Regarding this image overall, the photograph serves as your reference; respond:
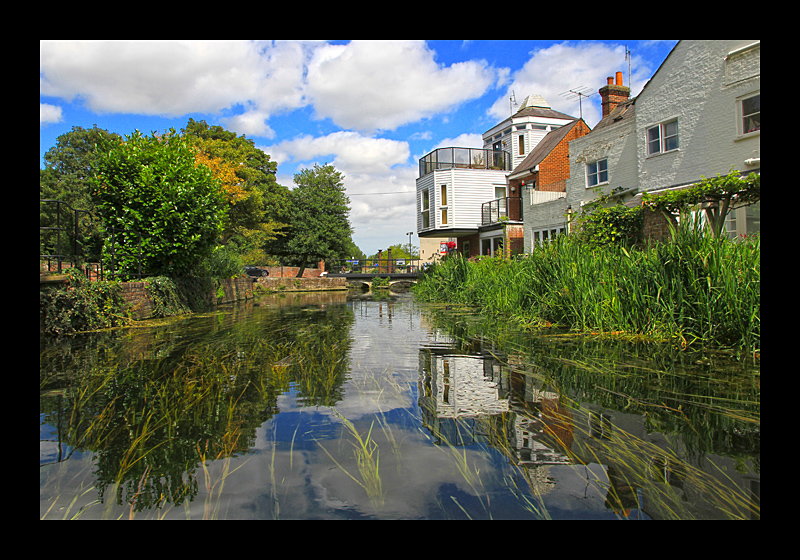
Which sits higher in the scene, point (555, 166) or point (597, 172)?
point (555, 166)

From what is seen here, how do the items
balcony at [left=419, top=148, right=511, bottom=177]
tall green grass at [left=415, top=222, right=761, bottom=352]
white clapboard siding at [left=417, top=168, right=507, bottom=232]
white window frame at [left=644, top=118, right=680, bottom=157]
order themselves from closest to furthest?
1. tall green grass at [left=415, top=222, right=761, bottom=352]
2. white window frame at [left=644, top=118, right=680, bottom=157]
3. white clapboard siding at [left=417, top=168, right=507, bottom=232]
4. balcony at [left=419, top=148, right=511, bottom=177]

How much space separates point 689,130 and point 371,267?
29.3m

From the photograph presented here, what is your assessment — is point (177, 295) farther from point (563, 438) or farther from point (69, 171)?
point (69, 171)

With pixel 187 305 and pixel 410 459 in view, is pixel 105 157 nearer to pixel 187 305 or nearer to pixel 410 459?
pixel 187 305

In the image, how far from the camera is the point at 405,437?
3225mm

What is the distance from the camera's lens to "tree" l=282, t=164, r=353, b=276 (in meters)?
43.3

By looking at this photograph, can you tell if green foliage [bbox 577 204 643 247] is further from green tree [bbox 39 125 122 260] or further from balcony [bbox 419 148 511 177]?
green tree [bbox 39 125 122 260]

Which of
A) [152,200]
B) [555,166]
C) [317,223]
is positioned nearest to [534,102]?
[555,166]

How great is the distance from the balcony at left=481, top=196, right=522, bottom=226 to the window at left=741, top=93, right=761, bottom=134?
16006mm

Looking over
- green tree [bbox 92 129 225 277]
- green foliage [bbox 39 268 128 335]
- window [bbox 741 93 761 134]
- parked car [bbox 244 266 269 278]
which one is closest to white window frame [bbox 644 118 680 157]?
window [bbox 741 93 761 134]

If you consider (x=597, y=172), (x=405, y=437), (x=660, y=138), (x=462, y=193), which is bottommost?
(x=405, y=437)
